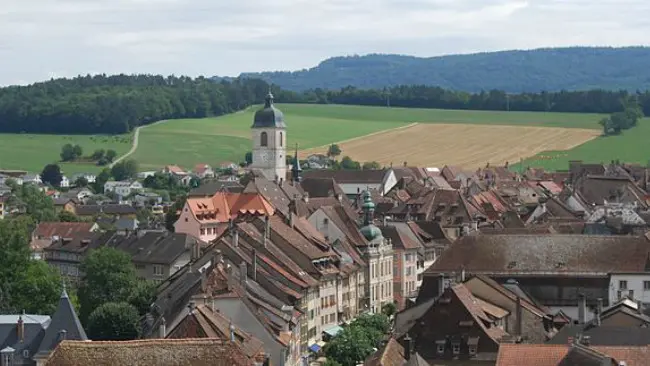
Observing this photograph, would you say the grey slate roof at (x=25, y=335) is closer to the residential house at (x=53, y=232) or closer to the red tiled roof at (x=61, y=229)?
the residential house at (x=53, y=232)

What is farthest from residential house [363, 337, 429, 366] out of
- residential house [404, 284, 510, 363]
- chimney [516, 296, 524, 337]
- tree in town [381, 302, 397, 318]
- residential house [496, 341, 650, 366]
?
tree in town [381, 302, 397, 318]

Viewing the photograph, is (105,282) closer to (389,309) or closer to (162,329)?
(389,309)

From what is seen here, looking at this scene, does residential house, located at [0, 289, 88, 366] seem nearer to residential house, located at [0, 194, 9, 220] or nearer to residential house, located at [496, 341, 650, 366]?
residential house, located at [496, 341, 650, 366]

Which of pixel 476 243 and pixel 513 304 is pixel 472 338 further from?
pixel 476 243

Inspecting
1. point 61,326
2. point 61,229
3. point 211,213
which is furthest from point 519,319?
point 61,229

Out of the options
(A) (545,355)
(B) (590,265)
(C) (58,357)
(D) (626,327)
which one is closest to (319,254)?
(B) (590,265)

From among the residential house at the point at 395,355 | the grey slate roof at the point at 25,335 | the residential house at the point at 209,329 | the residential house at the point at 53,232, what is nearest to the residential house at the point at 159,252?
the residential house at the point at 53,232
